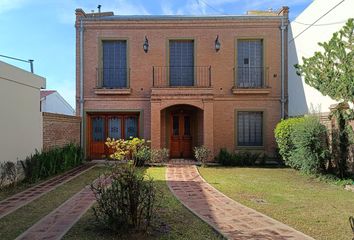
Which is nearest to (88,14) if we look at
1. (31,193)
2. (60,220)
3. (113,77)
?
(113,77)

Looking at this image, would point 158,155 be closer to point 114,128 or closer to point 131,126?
point 131,126

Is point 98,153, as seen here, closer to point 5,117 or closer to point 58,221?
point 5,117

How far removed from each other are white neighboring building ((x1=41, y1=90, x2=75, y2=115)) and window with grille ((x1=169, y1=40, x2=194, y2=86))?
571 inches

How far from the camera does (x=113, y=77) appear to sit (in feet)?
58.6

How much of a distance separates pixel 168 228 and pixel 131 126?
1244 centimetres

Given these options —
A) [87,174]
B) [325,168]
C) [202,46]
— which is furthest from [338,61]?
[87,174]

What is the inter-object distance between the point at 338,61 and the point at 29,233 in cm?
950

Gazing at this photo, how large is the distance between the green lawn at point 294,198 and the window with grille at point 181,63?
5487 millimetres

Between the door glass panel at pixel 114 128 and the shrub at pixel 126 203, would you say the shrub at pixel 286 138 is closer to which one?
the door glass panel at pixel 114 128

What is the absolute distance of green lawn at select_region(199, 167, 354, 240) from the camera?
622cm

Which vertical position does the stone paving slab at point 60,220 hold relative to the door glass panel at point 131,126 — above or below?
below

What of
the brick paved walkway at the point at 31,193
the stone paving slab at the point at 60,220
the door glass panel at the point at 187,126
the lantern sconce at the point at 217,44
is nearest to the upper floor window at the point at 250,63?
the lantern sconce at the point at 217,44

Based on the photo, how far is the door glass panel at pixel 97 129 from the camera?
18.1 metres

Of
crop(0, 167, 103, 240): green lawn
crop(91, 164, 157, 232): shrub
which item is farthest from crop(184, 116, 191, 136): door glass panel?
crop(91, 164, 157, 232): shrub
